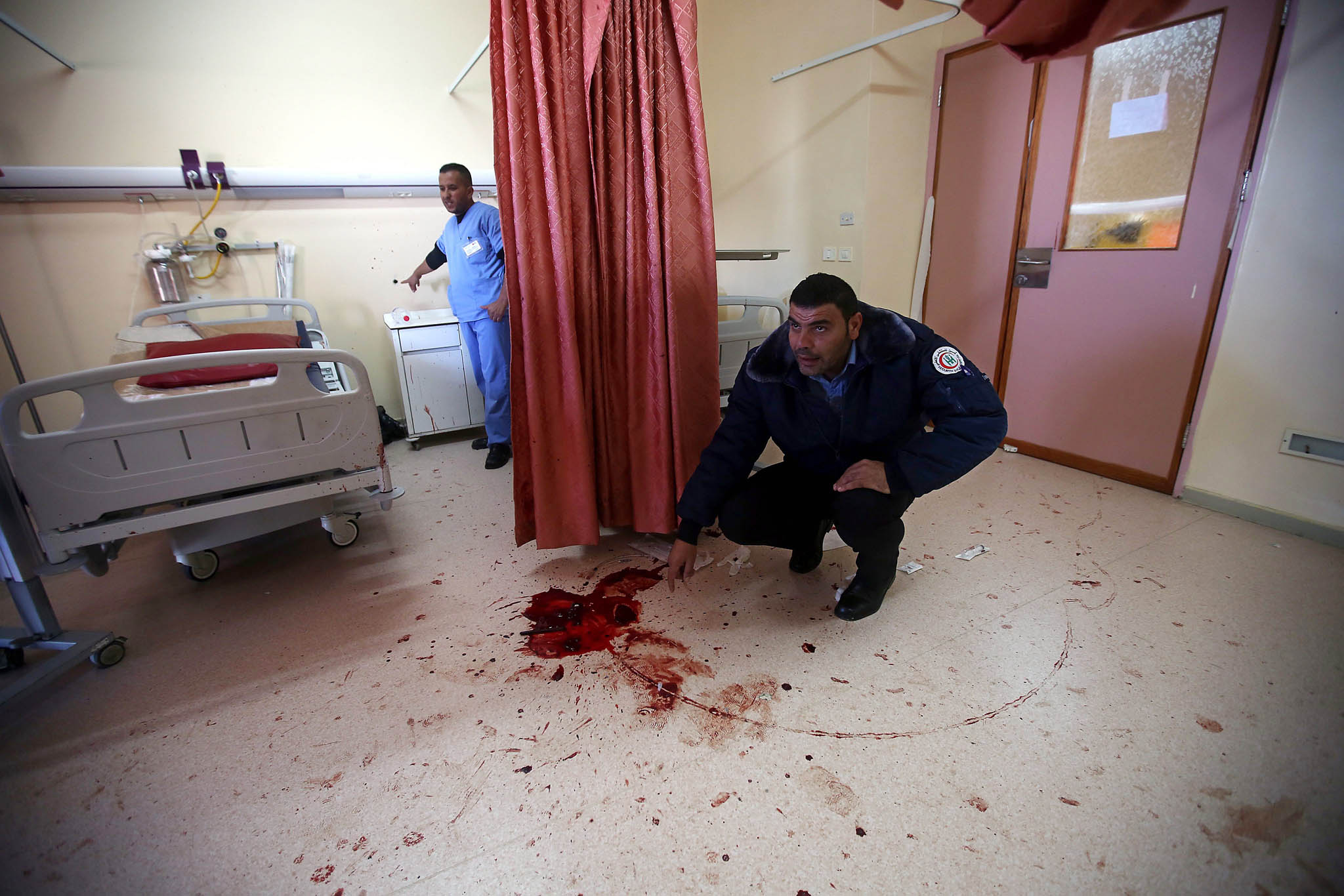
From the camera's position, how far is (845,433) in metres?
1.77

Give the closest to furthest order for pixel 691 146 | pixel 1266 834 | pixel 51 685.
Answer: pixel 1266 834
pixel 51 685
pixel 691 146

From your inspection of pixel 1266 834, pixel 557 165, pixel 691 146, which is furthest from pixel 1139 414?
pixel 557 165

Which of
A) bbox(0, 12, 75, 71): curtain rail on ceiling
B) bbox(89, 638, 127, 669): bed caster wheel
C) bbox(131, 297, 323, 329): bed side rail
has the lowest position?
bbox(89, 638, 127, 669): bed caster wheel

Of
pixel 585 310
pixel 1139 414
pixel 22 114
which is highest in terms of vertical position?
pixel 22 114

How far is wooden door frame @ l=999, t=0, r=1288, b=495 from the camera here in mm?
2193

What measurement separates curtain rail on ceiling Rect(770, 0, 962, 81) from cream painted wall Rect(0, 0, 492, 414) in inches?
76.6

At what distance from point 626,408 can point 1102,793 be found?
5.38 ft

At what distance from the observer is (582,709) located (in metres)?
1.52

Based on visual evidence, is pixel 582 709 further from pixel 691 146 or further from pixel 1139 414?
pixel 1139 414

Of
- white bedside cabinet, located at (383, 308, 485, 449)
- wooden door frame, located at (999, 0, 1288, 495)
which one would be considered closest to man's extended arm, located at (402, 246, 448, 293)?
white bedside cabinet, located at (383, 308, 485, 449)

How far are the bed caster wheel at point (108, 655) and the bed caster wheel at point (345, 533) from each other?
71 centimetres

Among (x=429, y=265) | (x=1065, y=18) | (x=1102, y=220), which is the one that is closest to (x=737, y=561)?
(x=1065, y=18)

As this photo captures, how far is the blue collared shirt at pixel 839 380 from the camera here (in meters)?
1.70

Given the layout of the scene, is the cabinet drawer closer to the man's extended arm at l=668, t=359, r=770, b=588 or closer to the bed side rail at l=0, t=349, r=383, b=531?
the bed side rail at l=0, t=349, r=383, b=531
